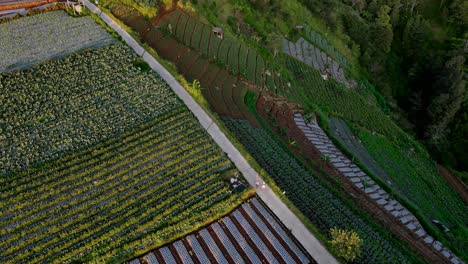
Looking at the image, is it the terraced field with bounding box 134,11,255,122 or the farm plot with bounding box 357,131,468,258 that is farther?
the terraced field with bounding box 134,11,255,122

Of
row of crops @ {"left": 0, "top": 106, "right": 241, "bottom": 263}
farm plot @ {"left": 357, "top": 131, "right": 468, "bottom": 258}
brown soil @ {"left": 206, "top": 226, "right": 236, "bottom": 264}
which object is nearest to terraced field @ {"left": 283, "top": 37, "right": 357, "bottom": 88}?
farm plot @ {"left": 357, "top": 131, "right": 468, "bottom": 258}

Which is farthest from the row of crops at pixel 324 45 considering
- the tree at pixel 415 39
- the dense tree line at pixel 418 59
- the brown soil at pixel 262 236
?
the brown soil at pixel 262 236

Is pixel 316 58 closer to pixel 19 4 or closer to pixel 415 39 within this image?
pixel 415 39

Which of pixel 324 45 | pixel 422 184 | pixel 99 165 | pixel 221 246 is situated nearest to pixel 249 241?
pixel 221 246

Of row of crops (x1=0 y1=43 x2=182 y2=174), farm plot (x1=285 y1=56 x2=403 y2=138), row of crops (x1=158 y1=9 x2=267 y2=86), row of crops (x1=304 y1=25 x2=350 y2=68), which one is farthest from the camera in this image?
row of crops (x1=304 y1=25 x2=350 y2=68)

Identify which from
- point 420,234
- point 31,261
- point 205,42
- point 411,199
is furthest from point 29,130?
point 411,199

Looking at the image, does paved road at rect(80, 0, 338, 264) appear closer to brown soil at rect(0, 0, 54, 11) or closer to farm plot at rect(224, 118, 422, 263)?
farm plot at rect(224, 118, 422, 263)

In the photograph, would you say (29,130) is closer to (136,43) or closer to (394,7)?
(136,43)
